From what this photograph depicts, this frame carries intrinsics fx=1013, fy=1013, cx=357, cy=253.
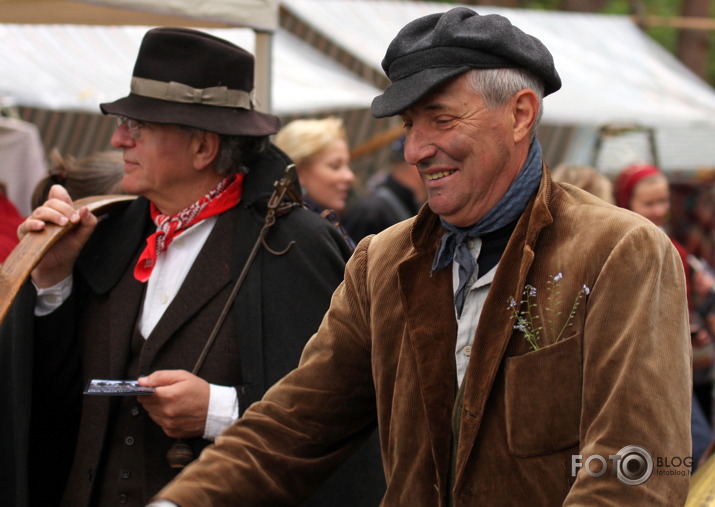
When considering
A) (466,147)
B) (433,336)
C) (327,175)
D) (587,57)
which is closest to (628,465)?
(433,336)

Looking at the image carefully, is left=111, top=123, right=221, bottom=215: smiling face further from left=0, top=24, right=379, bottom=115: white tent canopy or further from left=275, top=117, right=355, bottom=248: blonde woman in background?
left=0, top=24, right=379, bottom=115: white tent canopy

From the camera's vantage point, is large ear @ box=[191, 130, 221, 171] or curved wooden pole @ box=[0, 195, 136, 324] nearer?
curved wooden pole @ box=[0, 195, 136, 324]

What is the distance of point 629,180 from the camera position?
18.8 ft

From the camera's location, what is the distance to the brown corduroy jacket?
187 cm

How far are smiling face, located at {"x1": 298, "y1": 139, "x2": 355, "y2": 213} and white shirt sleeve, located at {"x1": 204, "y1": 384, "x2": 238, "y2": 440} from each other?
9.12 feet

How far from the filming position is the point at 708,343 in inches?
226

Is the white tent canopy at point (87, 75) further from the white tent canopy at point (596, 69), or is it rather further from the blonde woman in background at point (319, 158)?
the blonde woman in background at point (319, 158)

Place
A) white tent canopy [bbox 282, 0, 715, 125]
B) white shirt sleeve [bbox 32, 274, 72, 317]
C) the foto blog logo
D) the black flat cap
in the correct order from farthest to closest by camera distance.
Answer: white tent canopy [bbox 282, 0, 715, 125] < white shirt sleeve [bbox 32, 274, 72, 317] < the black flat cap < the foto blog logo

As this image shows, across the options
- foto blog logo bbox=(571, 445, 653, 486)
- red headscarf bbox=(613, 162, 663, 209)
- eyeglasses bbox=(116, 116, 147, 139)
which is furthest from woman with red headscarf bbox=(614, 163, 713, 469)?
foto blog logo bbox=(571, 445, 653, 486)

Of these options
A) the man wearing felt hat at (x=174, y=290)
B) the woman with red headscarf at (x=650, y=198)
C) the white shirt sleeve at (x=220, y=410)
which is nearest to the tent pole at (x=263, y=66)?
the man wearing felt hat at (x=174, y=290)

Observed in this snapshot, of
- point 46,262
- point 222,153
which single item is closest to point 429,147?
point 222,153

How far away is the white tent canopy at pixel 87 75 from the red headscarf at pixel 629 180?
2225 millimetres

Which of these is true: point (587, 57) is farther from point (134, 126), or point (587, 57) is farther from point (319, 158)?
point (134, 126)

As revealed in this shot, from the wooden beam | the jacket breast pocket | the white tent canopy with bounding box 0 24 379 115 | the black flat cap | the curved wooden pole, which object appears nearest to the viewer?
the jacket breast pocket
